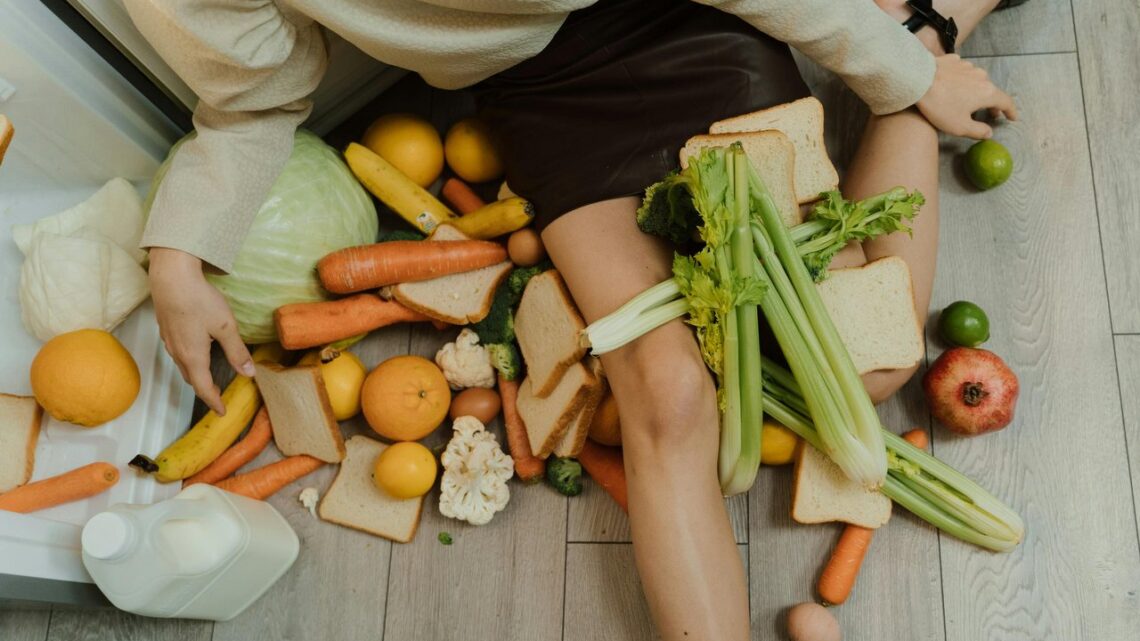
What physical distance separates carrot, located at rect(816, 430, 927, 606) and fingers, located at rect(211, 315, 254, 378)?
32.7 inches

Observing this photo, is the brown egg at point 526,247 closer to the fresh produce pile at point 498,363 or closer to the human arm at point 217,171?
the fresh produce pile at point 498,363

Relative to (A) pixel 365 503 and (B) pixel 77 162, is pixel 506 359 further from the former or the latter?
(B) pixel 77 162

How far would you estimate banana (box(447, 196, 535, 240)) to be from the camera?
126 centimetres

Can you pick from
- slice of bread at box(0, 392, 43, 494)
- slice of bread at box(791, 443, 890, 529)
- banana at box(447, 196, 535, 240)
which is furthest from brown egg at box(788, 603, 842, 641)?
slice of bread at box(0, 392, 43, 494)

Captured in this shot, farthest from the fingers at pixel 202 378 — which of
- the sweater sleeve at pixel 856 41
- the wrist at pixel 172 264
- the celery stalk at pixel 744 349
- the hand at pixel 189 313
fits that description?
the sweater sleeve at pixel 856 41

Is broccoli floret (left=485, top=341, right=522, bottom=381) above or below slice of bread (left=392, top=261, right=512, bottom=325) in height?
below

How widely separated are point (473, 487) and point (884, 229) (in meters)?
0.66

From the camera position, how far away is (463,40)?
3.45 feet

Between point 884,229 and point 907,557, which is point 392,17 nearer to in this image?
point 884,229

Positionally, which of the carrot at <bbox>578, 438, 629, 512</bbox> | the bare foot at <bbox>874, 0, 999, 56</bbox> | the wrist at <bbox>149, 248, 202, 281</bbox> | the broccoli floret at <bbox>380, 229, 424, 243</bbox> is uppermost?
the wrist at <bbox>149, 248, 202, 281</bbox>

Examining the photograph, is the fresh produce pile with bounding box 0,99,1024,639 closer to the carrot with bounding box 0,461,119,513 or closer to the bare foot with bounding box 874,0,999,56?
Answer: the carrot with bounding box 0,461,119,513

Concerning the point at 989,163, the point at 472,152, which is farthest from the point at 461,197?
the point at 989,163

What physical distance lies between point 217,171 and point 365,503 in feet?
1.70

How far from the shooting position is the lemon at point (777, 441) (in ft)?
3.98
